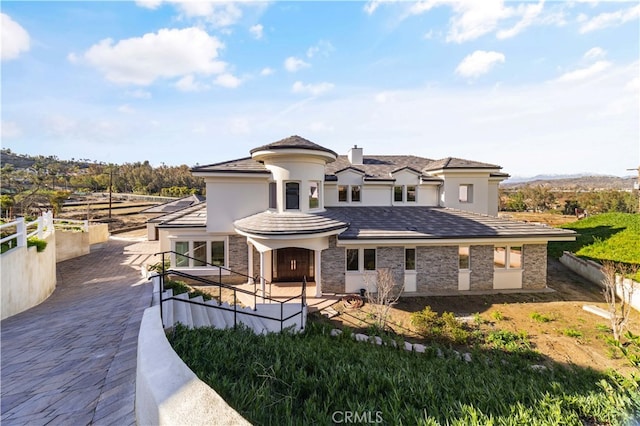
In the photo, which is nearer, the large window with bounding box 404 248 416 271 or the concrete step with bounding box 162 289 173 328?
the concrete step with bounding box 162 289 173 328

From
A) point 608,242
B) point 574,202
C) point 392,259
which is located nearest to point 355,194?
point 392,259

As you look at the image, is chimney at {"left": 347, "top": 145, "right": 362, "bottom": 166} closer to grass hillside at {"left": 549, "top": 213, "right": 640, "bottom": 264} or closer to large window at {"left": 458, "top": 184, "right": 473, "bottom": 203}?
large window at {"left": 458, "top": 184, "right": 473, "bottom": 203}

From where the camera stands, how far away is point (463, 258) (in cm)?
1324

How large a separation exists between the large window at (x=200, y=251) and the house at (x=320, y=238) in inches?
1.9

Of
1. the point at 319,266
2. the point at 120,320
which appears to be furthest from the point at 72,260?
the point at 319,266

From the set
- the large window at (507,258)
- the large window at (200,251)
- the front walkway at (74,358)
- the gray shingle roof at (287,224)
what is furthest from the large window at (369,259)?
the front walkway at (74,358)

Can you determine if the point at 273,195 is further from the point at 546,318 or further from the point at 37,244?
the point at 546,318

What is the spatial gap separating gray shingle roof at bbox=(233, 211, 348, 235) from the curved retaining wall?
8.26 m

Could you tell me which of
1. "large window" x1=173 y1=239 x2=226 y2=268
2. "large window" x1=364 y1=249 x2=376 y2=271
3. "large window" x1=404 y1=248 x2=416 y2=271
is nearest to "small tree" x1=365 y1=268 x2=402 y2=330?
"large window" x1=364 y1=249 x2=376 y2=271

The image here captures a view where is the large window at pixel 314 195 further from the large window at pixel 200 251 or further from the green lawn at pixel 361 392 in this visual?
the green lawn at pixel 361 392

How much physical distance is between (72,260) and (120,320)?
1315cm

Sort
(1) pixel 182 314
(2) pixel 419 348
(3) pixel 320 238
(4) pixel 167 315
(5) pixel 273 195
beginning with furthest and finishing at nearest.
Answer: (5) pixel 273 195
(3) pixel 320 238
(2) pixel 419 348
(1) pixel 182 314
(4) pixel 167 315

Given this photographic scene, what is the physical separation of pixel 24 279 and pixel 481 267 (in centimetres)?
1760

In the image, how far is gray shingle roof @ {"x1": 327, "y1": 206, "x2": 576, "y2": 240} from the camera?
40.7 feet
